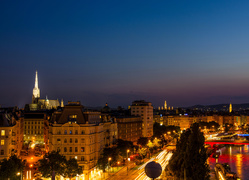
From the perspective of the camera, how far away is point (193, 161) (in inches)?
1340

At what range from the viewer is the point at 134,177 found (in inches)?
2062

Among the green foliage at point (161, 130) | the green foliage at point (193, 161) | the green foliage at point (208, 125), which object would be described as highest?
the green foliage at point (193, 161)

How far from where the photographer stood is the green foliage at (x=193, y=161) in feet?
109

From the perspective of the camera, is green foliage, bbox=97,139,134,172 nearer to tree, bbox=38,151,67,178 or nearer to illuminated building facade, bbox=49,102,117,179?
→ illuminated building facade, bbox=49,102,117,179

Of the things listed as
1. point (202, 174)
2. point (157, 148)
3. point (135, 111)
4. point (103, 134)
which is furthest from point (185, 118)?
point (202, 174)

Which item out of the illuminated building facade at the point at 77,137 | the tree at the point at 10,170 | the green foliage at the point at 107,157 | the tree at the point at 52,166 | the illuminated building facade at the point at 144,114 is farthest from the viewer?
the illuminated building facade at the point at 144,114

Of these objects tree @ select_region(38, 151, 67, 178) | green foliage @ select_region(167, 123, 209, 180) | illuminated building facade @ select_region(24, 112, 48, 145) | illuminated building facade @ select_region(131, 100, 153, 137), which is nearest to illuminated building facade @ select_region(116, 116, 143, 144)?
illuminated building facade @ select_region(131, 100, 153, 137)

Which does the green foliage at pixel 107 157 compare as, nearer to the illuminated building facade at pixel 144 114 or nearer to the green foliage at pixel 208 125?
the illuminated building facade at pixel 144 114

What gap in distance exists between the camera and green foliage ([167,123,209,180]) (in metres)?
33.3

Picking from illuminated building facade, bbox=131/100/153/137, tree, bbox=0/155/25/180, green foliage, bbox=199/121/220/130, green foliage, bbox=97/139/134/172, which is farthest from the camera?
green foliage, bbox=199/121/220/130

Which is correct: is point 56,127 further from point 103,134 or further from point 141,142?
point 141,142

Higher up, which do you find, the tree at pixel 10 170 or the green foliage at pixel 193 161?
the green foliage at pixel 193 161

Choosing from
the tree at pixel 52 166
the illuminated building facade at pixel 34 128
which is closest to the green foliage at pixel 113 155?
the tree at pixel 52 166

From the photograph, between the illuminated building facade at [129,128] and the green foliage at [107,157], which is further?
the illuminated building facade at [129,128]
